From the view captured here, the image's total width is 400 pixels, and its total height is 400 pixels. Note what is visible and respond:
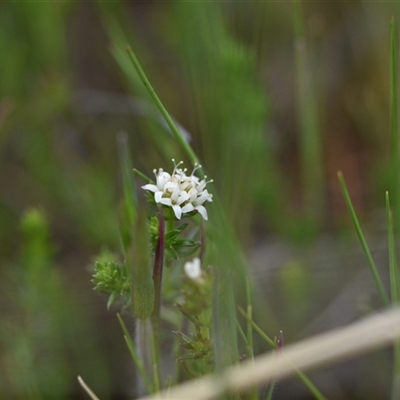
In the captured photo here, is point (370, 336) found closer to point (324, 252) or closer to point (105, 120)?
point (324, 252)

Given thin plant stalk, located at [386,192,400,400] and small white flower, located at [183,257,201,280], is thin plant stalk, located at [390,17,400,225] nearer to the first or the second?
thin plant stalk, located at [386,192,400,400]

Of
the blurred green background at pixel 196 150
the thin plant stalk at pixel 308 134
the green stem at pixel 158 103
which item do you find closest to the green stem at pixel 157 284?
the green stem at pixel 158 103

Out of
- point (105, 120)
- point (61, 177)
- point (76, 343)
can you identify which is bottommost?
point (76, 343)

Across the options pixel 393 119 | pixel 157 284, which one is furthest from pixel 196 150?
pixel 157 284

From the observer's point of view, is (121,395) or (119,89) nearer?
(121,395)

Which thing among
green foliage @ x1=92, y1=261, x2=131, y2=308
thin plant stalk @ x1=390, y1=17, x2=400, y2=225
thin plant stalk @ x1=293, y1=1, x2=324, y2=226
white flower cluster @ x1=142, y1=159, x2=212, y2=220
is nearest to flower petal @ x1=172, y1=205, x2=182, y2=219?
white flower cluster @ x1=142, y1=159, x2=212, y2=220

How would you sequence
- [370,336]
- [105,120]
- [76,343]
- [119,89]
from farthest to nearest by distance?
[119,89]
[105,120]
[76,343]
[370,336]

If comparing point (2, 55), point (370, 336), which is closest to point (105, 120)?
point (2, 55)

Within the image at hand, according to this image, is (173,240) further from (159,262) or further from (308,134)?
(308,134)
